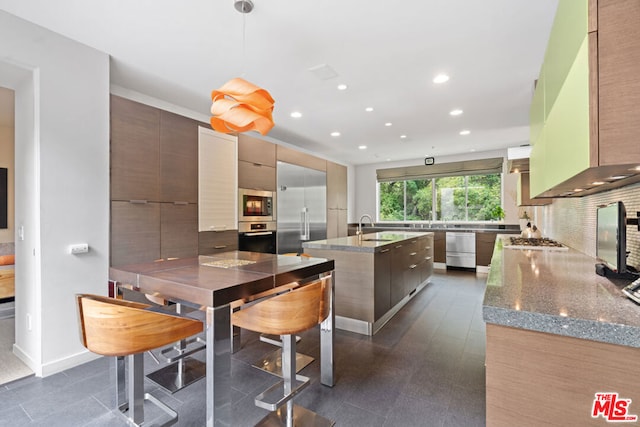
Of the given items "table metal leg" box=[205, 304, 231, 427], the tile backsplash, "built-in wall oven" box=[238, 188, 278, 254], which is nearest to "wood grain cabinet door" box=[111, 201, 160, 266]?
"built-in wall oven" box=[238, 188, 278, 254]

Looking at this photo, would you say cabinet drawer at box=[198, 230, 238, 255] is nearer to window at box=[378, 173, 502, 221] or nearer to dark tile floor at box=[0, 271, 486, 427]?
dark tile floor at box=[0, 271, 486, 427]

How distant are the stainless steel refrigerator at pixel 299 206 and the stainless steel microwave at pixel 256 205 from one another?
17 centimetres

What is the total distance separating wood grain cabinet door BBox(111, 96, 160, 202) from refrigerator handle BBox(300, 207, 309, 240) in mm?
2573

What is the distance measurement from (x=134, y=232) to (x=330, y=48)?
7.99 ft

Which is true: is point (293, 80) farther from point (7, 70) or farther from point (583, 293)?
point (583, 293)

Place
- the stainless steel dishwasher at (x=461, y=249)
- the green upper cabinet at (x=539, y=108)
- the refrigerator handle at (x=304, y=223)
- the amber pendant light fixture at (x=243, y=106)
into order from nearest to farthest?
the amber pendant light fixture at (x=243, y=106)
the green upper cabinet at (x=539, y=108)
the refrigerator handle at (x=304, y=223)
the stainless steel dishwasher at (x=461, y=249)

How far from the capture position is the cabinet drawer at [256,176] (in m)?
4.09

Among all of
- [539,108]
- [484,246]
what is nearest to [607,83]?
[539,108]

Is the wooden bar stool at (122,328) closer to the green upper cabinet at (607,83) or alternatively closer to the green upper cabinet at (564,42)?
the green upper cabinet at (607,83)

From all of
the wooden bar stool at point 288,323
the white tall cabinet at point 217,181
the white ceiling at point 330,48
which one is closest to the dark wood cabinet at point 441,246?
the white ceiling at point 330,48

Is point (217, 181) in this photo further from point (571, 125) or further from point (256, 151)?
point (571, 125)

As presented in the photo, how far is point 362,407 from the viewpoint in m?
1.79

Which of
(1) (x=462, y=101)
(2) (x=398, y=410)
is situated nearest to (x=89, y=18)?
(2) (x=398, y=410)

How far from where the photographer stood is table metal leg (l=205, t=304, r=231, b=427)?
4.10ft
